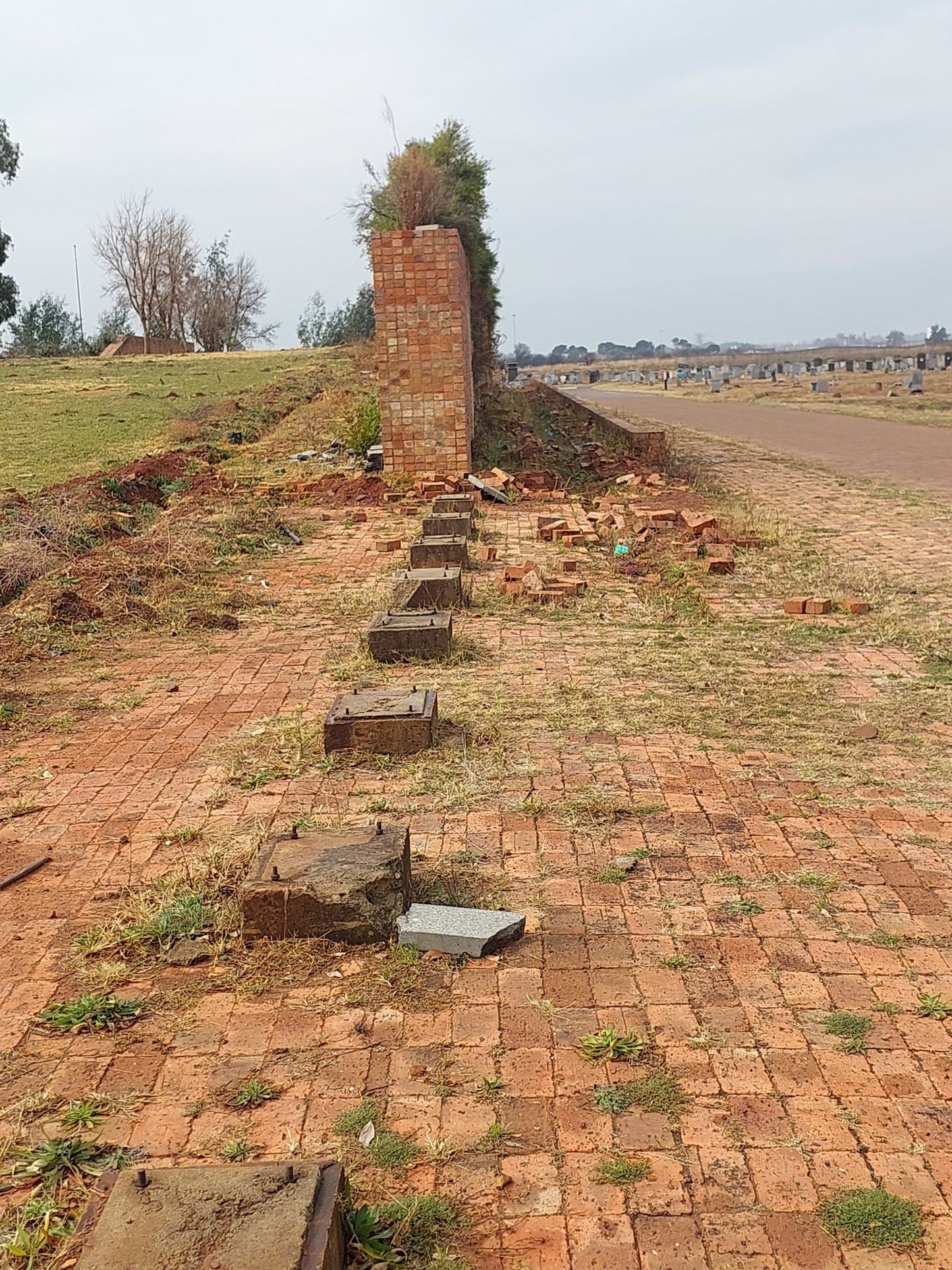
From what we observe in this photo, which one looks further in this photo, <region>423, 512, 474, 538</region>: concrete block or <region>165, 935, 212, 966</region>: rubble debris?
<region>423, 512, 474, 538</region>: concrete block

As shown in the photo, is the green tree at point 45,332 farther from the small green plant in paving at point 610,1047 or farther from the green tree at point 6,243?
the small green plant in paving at point 610,1047

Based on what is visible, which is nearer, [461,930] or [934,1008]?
[934,1008]

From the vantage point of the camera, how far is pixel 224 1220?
233 centimetres

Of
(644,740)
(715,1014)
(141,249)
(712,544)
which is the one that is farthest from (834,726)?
(141,249)

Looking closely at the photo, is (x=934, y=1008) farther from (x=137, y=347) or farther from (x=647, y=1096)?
(x=137, y=347)

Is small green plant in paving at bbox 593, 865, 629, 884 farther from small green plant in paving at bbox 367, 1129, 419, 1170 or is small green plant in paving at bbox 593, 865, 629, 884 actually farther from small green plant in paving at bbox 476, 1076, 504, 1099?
small green plant in paving at bbox 367, 1129, 419, 1170

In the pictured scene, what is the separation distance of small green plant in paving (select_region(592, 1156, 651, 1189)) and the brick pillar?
1363 centimetres

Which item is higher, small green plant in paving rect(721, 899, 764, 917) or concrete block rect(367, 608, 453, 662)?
concrete block rect(367, 608, 453, 662)

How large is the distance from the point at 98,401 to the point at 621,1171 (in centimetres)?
2674

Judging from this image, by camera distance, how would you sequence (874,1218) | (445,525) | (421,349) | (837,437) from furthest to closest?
(837,437) < (421,349) < (445,525) < (874,1218)

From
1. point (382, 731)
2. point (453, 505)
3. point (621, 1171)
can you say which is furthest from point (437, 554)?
point (621, 1171)

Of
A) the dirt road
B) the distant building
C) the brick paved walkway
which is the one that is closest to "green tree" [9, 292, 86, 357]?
the distant building

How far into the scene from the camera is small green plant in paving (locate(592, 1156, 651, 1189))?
266 centimetres

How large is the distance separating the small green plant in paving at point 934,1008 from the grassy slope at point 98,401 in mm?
14382
